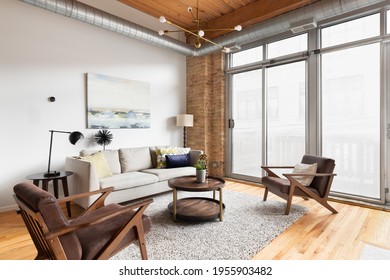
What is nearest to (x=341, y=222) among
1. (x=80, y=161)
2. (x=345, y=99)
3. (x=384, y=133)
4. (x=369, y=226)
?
(x=369, y=226)

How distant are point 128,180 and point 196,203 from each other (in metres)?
1.11

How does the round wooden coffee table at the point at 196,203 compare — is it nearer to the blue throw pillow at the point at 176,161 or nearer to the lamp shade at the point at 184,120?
the blue throw pillow at the point at 176,161

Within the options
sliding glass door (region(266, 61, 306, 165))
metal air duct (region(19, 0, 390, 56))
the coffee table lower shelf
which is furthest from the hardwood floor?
metal air duct (region(19, 0, 390, 56))

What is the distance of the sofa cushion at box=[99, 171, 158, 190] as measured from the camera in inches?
130

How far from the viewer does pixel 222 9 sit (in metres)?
4.62

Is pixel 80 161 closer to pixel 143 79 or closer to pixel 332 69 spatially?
pixel 143 79

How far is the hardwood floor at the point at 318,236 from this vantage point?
2.20m

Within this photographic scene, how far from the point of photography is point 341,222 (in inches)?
A: 116

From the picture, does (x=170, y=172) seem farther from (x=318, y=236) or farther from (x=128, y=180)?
(x=318, y=236)

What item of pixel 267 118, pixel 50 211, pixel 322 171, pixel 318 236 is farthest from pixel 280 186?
pixel 50 211

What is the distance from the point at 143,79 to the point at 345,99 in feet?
13.0

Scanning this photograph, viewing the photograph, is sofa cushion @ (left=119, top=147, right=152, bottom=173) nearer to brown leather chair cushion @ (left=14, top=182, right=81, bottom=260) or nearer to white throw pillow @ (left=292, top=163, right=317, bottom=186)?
brown leather chair cushion @ (left=14, top=182, right=81, bottom=260)

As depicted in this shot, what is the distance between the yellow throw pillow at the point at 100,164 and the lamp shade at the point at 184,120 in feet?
7.01

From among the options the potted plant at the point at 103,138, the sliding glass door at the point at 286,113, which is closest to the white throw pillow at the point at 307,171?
the sliding glass door at the point at 286,113
